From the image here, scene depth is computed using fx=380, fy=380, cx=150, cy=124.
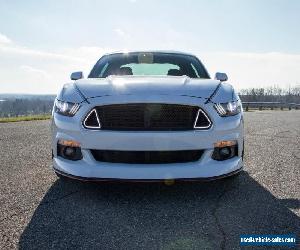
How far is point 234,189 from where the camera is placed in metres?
3.96

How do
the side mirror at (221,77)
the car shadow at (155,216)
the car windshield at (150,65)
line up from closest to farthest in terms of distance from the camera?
the car shadow at (155,216)
the side mirror at (221,77)
the car windshield at (150,65)

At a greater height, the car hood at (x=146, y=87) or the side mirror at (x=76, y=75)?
the car hood at (x=146, y=87)

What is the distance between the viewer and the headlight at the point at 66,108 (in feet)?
11.7

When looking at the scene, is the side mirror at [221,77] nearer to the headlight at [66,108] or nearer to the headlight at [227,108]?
the headlight at [227,108]

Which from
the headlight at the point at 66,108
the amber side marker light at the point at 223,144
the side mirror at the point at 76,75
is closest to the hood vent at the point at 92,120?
the headlight at the point at 66,108

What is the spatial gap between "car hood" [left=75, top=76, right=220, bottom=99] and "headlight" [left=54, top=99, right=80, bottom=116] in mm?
149

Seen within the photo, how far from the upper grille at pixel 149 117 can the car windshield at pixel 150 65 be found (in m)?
1.85

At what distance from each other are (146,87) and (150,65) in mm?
2059

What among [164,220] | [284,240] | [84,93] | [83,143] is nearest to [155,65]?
[84,93]

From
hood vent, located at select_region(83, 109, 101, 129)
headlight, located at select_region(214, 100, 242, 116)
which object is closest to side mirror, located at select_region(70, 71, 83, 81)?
hood vent, located at select_region(83, 109, 101, 129)

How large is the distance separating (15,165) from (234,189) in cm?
298

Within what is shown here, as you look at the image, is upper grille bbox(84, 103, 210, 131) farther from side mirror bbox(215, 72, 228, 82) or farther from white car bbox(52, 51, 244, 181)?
side mirror bbox(215, 72, 228, 82)

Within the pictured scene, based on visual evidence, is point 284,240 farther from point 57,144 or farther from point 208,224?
point 57,144

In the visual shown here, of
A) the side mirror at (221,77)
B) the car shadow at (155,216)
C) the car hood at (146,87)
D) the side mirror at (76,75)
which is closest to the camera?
the car shadow at (155,216)
